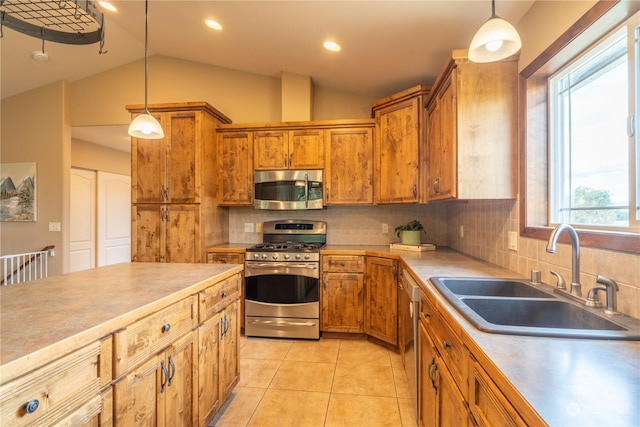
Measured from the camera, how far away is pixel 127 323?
3.35 feet

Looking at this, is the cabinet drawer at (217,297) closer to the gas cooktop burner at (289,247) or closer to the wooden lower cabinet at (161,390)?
the wooden lower cabinet at (161,390)

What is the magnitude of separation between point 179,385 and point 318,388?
3.63ft

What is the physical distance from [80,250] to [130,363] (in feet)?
16.7

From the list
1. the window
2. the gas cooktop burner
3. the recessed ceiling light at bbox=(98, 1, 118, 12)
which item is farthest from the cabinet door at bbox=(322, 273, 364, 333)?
the recessed ceiling light at bbox=(98, 1, 118, 12)

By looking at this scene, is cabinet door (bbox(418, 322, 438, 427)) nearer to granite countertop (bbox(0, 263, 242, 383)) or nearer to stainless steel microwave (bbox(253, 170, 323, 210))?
granite countertop (bbox(0, 263, 242, 383))

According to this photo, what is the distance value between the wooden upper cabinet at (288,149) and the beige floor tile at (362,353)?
187 cm

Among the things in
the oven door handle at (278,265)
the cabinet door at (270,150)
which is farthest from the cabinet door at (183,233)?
the cabinet door at (270,150)

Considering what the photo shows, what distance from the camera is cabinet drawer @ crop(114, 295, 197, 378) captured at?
100 centimetres

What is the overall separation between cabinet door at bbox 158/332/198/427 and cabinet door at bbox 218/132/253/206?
202 centimetres

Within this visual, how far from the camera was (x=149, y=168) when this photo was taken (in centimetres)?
308

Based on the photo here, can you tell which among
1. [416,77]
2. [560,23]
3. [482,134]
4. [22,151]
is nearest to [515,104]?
[482,134]

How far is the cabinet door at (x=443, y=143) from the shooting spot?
1.89 metres

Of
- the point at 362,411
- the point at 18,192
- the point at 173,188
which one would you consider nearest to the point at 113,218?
the point at 18,192

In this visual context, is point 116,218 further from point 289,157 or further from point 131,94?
point 289,157
